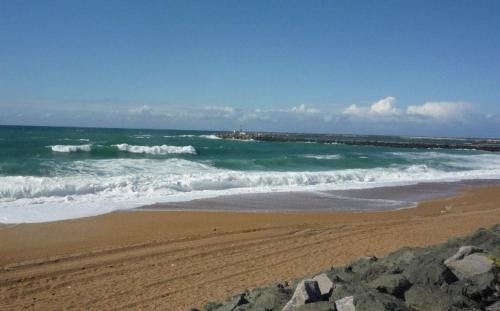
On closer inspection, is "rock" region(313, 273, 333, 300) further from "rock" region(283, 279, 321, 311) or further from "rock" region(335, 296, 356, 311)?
"rock" region(335, 296, 356, 311)

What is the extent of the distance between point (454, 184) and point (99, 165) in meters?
19.0

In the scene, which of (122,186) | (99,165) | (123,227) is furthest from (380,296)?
(99,165)

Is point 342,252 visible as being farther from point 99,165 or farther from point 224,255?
point 99,165

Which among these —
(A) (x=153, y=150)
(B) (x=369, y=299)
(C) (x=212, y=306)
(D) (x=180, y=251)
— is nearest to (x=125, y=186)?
(D) (x=180, y=251)

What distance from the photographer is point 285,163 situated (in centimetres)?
3083

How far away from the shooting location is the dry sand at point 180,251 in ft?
20.5

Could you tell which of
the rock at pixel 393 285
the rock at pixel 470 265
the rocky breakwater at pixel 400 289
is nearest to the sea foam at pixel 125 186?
the rocky breakwater at pixel 400 289

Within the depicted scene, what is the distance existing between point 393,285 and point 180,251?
15.6 ft

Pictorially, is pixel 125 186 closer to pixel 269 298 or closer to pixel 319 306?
pixel 269 298

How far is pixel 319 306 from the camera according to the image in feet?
13.1

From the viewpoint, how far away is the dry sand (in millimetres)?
6246

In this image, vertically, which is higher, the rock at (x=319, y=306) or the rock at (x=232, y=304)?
the rock at (x=319, y=306)

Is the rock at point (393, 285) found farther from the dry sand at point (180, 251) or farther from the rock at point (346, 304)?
the dry sand at point (180, 251)

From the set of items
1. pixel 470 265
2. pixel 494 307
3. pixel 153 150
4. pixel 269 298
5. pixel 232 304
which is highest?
pixel 470 265
